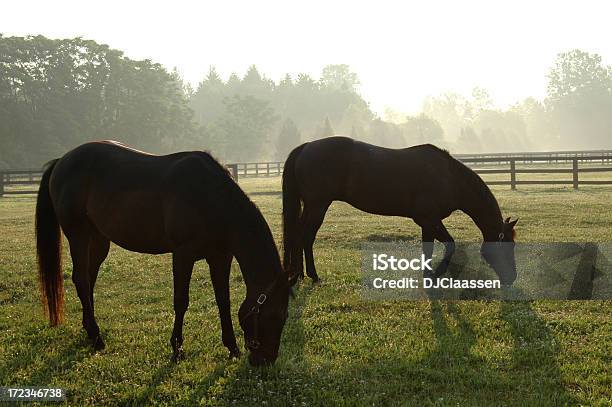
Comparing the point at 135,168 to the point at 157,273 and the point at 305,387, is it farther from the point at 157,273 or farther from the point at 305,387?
the point at 157,273

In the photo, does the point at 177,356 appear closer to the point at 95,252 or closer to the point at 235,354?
the point at 235,354

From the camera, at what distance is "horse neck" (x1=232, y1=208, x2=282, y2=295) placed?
478 centimetres

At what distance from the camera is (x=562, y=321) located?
19.6 feet

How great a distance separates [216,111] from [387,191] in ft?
316

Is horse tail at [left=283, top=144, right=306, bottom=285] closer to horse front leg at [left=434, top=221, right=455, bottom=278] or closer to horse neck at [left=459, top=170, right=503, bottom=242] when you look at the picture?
horse front leg at [left=434, top=221, right=455, bottom=278]

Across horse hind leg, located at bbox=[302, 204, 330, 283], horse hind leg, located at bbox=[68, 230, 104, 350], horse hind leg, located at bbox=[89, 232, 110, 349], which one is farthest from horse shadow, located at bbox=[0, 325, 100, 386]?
horse hind leg, located at bbox=[302, 204, 330, 283]

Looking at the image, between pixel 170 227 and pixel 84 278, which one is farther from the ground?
pixel 170 227

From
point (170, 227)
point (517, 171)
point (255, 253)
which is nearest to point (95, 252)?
point (170, 227)

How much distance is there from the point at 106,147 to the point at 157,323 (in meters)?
2.12

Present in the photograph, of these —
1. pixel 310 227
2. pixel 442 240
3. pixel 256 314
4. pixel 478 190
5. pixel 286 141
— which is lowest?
pixel 256 314

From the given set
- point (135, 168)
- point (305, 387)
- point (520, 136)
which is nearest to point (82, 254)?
point (135, 168)

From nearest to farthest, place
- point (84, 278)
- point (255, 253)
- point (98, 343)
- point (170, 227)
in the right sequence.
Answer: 1. point (255, 253)
2. point (170, 227)
3. point (98, 343)
4. point (84, 278)

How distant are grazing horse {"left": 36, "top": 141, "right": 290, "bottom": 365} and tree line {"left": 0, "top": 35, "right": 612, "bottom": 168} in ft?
149

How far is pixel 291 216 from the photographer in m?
8.33
